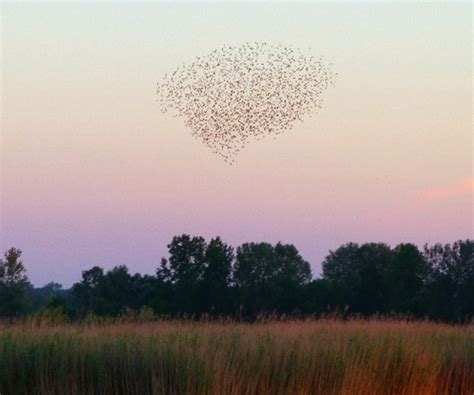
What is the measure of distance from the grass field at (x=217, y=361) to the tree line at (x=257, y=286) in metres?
15.1

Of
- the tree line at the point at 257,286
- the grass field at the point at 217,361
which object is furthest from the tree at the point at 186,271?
the grass field at the point at 217,361

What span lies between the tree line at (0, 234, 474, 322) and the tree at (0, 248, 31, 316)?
0.12ft

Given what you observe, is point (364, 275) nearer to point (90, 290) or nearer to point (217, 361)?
point (90, 290)

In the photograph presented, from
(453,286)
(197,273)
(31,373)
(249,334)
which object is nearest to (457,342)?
(249,334)

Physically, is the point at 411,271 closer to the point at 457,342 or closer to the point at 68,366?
the point at 457,342

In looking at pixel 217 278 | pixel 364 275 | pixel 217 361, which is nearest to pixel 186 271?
pixel 217 278

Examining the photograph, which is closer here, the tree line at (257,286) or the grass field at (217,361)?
the grass field at (217,361)

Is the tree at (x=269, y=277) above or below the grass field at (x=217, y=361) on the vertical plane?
above

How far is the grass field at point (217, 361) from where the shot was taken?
45.4ft

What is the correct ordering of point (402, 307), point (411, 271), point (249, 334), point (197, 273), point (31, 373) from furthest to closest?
point (411, 271) < point (402, 307) < point (197, 273) < point (249, 334) < point (31, 373)

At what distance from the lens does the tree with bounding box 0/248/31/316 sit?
32.3 metres

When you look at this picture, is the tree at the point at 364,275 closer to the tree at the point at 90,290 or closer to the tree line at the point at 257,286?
the tree line at the point at 257,286

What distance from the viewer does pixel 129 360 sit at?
1425 centimetres

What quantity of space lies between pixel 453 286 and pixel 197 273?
39.4 ft
